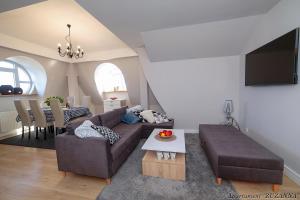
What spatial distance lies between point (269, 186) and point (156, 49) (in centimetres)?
303

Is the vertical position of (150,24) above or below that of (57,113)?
above

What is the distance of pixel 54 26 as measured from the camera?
3.32 meters

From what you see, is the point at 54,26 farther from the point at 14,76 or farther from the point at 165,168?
the point at 165,168

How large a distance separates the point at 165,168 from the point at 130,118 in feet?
5.81

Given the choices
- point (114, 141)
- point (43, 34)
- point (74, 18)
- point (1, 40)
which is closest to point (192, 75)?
point (114, 141)

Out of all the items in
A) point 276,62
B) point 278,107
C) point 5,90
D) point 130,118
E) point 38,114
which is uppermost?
point 276,62

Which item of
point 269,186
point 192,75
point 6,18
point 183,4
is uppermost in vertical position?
point 6,18

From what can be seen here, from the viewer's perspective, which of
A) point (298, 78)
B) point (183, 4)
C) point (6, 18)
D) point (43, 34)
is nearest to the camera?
point (298, 78)

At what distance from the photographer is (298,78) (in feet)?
5.53

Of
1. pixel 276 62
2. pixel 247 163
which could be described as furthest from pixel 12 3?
pixel 276 62

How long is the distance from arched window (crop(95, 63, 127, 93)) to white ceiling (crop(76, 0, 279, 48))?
3694 millimetres

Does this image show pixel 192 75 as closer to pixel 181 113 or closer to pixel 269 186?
pixel 181 113

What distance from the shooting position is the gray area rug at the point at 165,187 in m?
1.57

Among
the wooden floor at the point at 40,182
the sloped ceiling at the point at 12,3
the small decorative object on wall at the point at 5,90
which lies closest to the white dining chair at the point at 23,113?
the small decorative object on wall at the point at 5,90
